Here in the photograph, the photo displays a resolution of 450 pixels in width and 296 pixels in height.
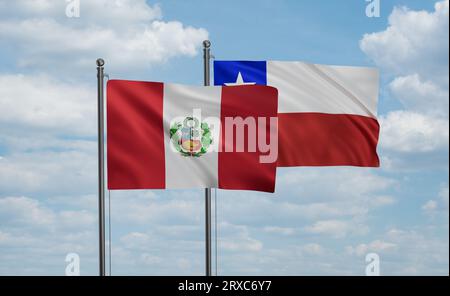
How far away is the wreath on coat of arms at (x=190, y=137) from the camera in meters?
13.4

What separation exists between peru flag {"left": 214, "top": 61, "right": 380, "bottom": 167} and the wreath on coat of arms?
5.81 feet

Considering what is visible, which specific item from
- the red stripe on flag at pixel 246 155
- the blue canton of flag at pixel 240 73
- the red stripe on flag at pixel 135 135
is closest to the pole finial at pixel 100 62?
the red stripe on flag at pixel 135 135

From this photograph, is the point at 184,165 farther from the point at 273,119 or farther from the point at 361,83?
the point at 361,83

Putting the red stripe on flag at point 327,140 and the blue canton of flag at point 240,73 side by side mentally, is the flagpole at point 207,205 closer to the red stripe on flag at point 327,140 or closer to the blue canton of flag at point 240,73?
the blue canton of flag at point 240,73

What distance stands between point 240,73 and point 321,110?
202 centimetres

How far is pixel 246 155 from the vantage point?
542 inches

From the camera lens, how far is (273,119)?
46.3 ft

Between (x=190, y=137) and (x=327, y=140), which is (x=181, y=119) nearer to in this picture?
(x=190, y=137)

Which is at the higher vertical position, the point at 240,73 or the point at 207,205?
the point at 240,73

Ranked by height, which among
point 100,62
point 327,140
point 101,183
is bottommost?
point 101,183

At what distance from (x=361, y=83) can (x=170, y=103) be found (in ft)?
15.8

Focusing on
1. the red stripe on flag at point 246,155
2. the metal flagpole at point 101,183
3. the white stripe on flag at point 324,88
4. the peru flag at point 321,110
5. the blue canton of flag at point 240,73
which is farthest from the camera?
the white stripe on flag at point 324,88

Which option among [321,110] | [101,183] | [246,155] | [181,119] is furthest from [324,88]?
[101,183]
